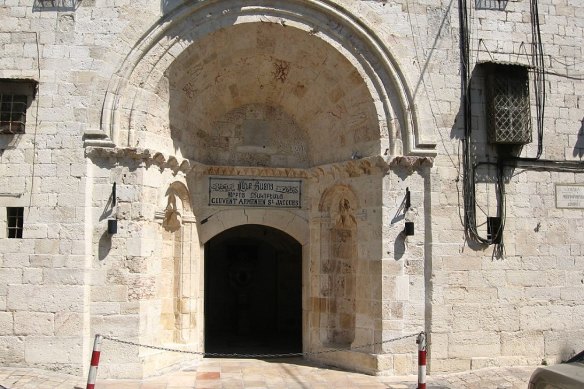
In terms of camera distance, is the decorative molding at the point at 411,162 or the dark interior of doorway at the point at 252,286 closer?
the decorative molding at the point at 411,162

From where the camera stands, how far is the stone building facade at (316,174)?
289 inches

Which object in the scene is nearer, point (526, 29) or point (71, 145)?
point (71, 145)

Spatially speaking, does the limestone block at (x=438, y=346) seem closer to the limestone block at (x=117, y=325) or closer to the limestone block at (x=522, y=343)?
the limestone block at (x=522, y=343)

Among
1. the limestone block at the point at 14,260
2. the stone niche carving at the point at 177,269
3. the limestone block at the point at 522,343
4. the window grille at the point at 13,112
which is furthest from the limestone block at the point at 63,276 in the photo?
the limestone block at the point at 522,343

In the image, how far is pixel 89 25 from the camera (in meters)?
7.55

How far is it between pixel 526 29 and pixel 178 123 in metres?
5.36

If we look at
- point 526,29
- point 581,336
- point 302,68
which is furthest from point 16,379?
point 526,29

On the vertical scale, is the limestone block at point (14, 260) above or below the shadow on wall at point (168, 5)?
below

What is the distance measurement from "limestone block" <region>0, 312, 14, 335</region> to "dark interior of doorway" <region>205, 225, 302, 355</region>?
5.16 m

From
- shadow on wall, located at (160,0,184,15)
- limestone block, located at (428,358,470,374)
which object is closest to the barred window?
shadow on wall, located at (160,0,184,15)

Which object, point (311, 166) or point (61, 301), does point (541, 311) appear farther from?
point (61, 301)

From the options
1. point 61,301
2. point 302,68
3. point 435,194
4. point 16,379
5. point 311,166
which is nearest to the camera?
point 16,379

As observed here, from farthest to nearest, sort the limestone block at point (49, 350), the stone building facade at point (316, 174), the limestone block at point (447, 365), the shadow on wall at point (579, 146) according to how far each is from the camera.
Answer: the shadow on wall at point (579, 146) < the limestone block at point (447, 365) < the stone building facade at point (316, 174) < the limestone block at point (49, 350)

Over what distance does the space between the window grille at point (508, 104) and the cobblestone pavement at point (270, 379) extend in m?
3.28
